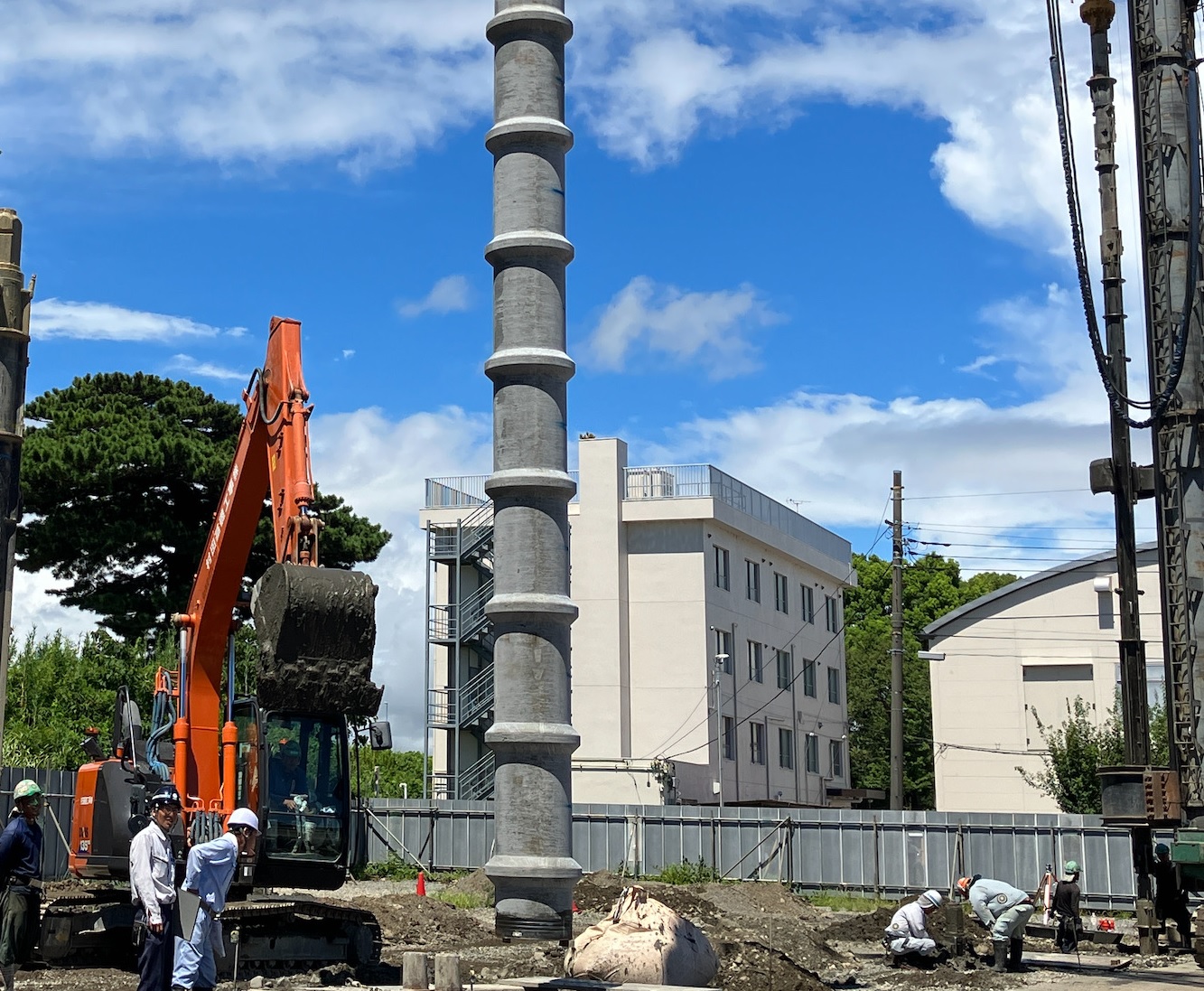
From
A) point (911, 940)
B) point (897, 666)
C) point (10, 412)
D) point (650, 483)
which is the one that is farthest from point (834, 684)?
point (10, 412)

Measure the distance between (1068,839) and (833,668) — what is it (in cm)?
2939

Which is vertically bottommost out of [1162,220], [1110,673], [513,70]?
[1110,673]

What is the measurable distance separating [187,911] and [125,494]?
99.1ft

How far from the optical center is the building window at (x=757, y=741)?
5356 cm

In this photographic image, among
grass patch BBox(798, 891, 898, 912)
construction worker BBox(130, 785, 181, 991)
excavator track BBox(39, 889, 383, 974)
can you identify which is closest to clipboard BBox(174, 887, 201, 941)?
construction worker BBox(130, 785, 181, 991)

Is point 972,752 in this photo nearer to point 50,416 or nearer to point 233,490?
point 50,416

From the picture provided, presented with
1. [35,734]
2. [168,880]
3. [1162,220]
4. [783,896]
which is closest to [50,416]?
[35,734]

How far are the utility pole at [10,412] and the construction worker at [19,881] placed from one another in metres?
2.90

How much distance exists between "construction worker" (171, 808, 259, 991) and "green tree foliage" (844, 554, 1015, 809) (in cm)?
6022

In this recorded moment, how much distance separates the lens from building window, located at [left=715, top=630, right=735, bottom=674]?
50.8 meters

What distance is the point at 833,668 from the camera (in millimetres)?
62906

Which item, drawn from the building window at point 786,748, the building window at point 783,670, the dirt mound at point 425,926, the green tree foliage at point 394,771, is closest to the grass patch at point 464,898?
the dirt mound at point 425,926

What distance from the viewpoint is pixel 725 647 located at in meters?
51.3

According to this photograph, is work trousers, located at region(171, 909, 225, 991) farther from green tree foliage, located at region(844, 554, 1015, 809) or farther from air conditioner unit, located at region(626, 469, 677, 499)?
green tree foliage, located at region(844, 554, 1015, 809)
